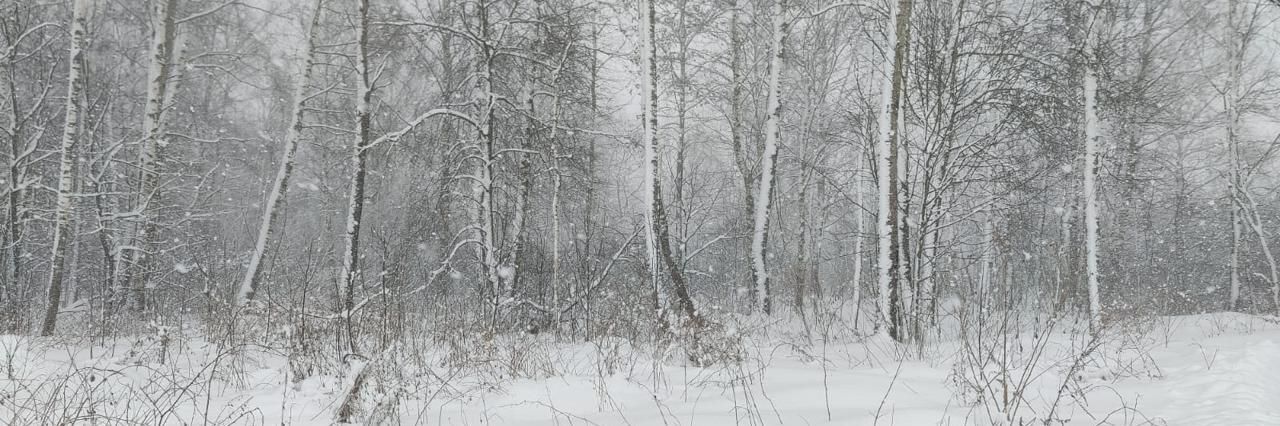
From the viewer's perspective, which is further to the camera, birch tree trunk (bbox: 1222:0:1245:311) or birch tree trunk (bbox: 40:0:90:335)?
birch tree trunk (bbox: 1222:0:1245:311)

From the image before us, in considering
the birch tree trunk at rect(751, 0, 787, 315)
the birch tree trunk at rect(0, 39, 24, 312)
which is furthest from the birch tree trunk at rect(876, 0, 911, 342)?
the birch tree trunk at rect(0, 39, 24, 312)

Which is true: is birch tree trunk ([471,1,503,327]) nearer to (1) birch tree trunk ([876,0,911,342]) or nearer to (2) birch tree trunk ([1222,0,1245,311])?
(1) birch tree trunk ([876,0,911,342])

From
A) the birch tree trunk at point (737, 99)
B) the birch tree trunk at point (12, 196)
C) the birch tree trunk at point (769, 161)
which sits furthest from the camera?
the birch tree trunk at point (737, 99)

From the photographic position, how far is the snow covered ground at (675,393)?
3.38m

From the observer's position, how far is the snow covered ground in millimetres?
3381

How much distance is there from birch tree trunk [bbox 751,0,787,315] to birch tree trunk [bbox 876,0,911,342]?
133 inches

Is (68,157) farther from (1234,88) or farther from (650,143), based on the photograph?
(1234,88)

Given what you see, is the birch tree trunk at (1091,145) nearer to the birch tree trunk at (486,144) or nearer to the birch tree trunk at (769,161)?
the birch tree trunk at (769,161)

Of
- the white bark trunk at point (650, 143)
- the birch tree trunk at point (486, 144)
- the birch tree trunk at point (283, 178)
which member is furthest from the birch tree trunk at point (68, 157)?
the white bark trunk at point (650, 143)

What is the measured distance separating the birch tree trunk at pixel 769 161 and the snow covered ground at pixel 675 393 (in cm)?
575

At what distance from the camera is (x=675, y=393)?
437cm

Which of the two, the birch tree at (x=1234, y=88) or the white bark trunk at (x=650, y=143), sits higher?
the birch tree at (x=1234, y=88)

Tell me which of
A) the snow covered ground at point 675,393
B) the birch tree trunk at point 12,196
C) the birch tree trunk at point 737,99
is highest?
the birch tree trunk at point 737,99

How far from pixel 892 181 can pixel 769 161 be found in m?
3.85
